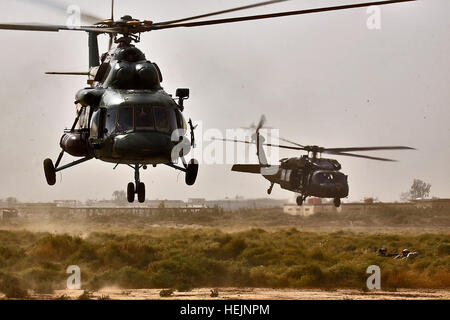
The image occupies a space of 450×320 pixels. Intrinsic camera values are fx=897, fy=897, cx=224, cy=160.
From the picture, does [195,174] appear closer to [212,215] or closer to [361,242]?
[361,242]

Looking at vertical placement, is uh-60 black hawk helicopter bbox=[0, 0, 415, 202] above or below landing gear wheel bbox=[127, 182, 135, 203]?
above

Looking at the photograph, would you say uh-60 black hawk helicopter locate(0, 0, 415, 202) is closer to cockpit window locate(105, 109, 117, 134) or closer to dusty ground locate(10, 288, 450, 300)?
cockpit window locate(105, 109, 117, 134)

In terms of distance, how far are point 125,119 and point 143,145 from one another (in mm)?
1085

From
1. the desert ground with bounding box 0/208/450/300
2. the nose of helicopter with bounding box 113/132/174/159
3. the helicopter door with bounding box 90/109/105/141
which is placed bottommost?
the desert ground with bounding box 0/208/450/300

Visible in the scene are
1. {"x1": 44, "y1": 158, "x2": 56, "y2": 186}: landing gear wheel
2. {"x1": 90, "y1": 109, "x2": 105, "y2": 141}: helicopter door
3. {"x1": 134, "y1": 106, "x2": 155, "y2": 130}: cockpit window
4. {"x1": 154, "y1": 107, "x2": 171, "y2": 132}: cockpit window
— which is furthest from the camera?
{"x1": 44, "y1": 158, "x2": 56, "y2": 186}: landing gear wheel

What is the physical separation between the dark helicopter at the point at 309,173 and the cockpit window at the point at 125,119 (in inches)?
730

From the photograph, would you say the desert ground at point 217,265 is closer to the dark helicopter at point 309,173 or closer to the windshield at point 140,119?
the dark helicopter at point 309,173

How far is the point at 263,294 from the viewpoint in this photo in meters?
49.2

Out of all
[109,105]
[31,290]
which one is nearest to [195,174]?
[109,105]

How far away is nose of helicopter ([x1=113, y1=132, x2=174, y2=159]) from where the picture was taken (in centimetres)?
2441

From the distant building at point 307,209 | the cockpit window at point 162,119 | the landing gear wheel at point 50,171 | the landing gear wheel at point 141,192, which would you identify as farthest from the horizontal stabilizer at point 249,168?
the distant building at point 307,209

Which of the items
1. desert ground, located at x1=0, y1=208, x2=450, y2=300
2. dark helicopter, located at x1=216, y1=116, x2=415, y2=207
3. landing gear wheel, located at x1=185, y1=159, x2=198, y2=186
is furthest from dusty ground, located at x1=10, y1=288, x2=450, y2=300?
landing gear wheel, located at x1=185, y1=159, x2=198, y2=186

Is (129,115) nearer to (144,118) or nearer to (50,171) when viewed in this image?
(144,118)
